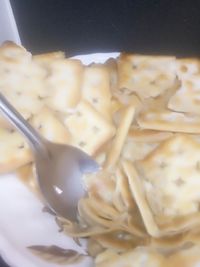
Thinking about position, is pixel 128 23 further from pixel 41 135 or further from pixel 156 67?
pixel 41 135

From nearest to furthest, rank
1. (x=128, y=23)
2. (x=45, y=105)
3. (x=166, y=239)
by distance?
1. (x=166, y=239)
2. (x=45, y=105)
3. (x=128, y=23)

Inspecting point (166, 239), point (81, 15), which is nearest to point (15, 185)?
point (166, 239)

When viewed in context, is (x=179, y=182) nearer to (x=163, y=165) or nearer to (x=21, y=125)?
(x=163, y=165)

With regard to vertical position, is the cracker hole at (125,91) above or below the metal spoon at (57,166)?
above

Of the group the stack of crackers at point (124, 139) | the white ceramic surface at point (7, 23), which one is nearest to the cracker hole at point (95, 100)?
the stack of crackers at point (124, 139)

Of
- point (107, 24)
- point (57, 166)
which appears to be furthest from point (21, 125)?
point (107, 24)

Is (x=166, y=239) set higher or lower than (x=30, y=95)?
lower

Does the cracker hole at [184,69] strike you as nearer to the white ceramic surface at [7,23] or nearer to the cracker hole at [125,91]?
the cracker hole at [125,91]
